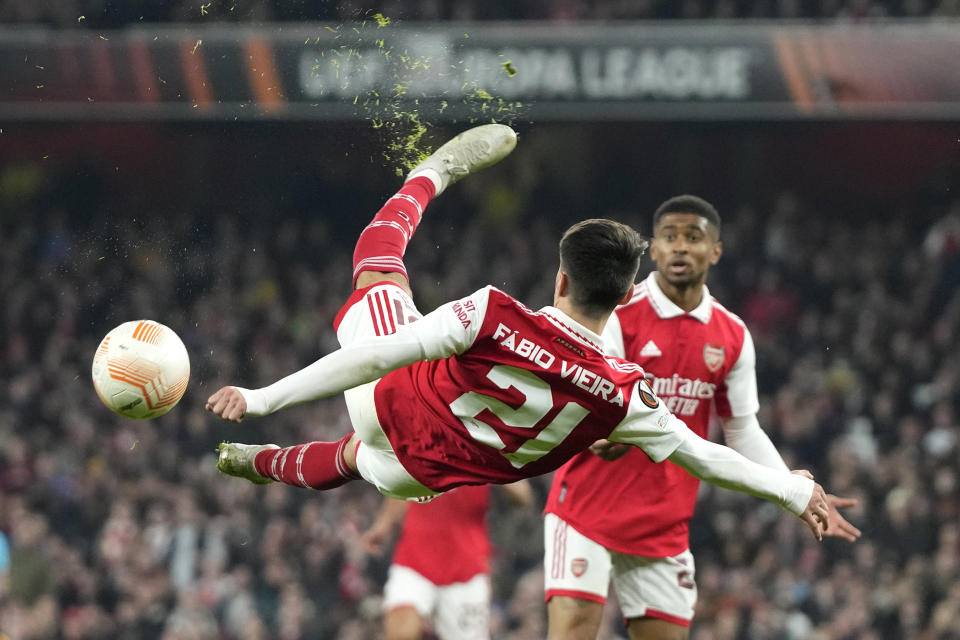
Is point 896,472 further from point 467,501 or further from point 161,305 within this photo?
point 161,305

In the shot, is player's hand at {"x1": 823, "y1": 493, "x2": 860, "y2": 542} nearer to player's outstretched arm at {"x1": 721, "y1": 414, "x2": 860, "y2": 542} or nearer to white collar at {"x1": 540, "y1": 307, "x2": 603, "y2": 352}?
player's outstretched arm at {"x1": 721, "y1": 414, "x2": 860, "y2": 542}

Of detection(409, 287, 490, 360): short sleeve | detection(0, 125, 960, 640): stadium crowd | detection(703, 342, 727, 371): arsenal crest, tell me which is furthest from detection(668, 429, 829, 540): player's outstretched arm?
detection(0, 125, 960, 640): stadium crowd

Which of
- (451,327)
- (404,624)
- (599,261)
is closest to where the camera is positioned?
(451,327)

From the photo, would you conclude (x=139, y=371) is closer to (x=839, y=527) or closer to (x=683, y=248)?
(x=683, y=248)

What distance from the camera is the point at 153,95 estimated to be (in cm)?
1744

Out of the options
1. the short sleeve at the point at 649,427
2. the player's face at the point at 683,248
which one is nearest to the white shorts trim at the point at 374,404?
the short sleeve at the point at 649,427

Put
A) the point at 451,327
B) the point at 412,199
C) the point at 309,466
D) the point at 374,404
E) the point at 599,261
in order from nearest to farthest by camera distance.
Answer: the point at 451,327 → the point at 599,261 → the point at 374,404 → the point at 309,466 → the point at 412,199

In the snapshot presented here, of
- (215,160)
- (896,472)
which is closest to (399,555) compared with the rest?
(896,472)

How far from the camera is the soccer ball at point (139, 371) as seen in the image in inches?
190

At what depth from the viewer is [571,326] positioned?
15.1ft

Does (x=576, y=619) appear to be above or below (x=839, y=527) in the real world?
below

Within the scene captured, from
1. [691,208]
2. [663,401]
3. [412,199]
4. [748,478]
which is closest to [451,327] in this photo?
[748,478]

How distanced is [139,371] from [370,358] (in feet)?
3.49

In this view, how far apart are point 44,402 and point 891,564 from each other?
9403mm
